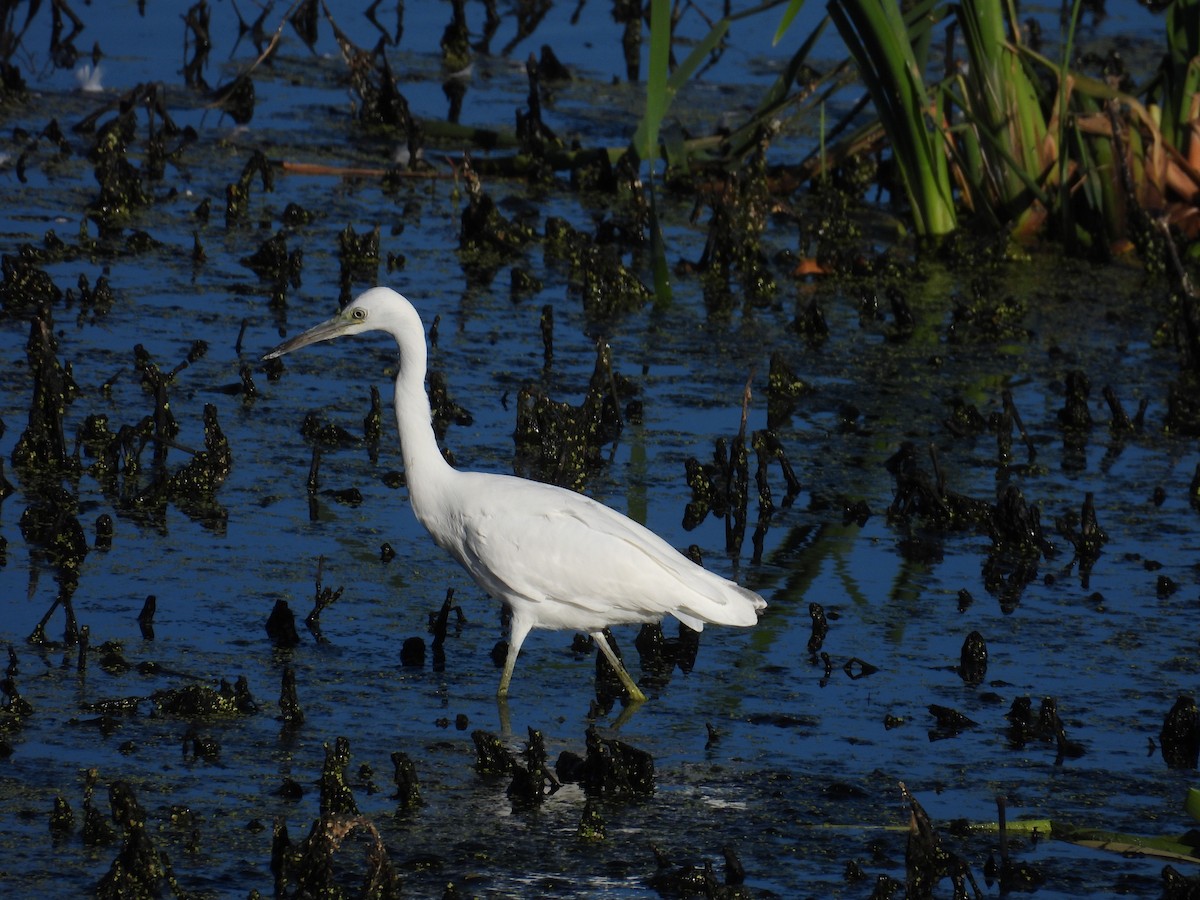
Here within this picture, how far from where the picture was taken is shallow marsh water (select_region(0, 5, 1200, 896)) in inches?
197

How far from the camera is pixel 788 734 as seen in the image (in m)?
5.74

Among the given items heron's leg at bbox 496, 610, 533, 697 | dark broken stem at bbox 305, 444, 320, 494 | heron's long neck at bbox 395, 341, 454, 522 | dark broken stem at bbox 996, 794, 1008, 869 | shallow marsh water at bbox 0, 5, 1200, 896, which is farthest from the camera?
dark broken stem at bbox 305, 444, 320, 494

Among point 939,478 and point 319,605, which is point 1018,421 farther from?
point 319,605

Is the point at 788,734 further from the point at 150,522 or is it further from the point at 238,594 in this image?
the point at 150,522

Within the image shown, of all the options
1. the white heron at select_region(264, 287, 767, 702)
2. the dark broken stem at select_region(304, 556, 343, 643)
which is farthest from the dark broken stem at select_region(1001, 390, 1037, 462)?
the dark broken stem at select_region(304, 556, 343, 643)

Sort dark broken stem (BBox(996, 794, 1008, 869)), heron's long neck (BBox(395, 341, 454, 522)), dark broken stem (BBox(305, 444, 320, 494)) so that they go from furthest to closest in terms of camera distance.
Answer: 1. dark broken stem (BBox(305, 444, 320, 494))
2. heron's long neck (BBox(395, 341, 454, 522))
3. dark broken stem (BBox(996, 794, 1008, 869))

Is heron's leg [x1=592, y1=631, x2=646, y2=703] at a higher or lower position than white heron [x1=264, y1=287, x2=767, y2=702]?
lower

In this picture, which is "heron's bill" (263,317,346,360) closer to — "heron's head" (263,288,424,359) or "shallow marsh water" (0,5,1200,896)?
"heron's head" (263,288,424,359)

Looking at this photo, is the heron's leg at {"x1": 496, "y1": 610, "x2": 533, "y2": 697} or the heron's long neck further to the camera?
the heron's long neck

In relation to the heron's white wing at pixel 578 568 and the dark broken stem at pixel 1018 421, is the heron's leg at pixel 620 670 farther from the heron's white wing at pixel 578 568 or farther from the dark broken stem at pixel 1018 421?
the dark broken stem at pixel 1018 421

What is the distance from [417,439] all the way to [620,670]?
1.00 meters

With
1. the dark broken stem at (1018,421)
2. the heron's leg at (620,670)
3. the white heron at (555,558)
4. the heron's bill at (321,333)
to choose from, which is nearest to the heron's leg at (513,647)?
the white heron at (555,558)

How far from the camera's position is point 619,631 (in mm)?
6945

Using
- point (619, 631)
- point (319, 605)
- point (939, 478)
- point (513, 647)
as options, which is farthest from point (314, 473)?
point (939, 478)
